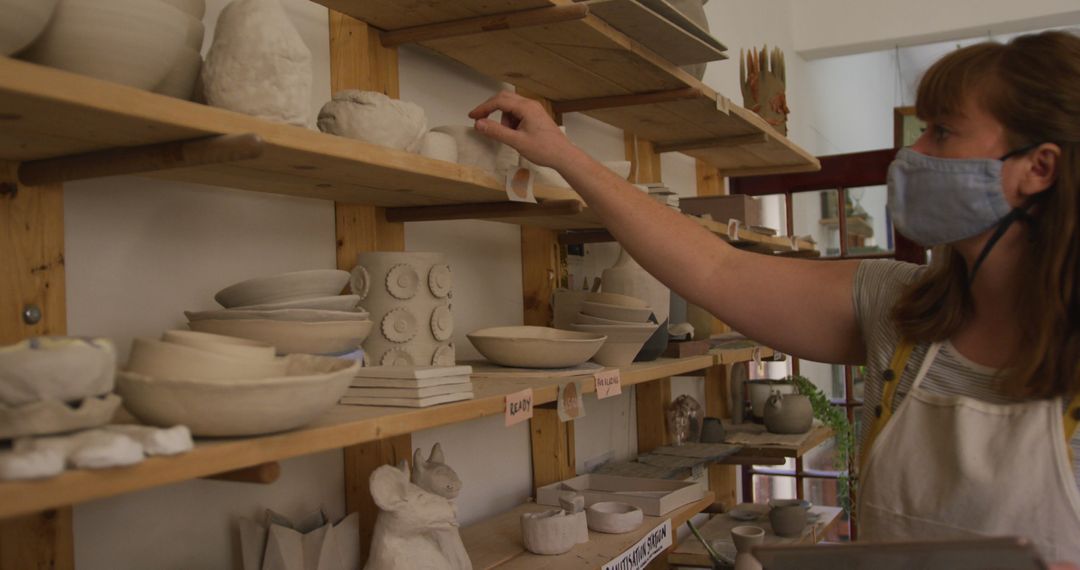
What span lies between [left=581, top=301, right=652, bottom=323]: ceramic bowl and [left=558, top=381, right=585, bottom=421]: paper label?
38cm

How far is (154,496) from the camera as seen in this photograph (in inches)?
56.3

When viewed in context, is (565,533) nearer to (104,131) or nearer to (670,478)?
(670,478)

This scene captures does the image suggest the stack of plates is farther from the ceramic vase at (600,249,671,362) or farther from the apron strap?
the ceramic vase at (600,249,671,362)

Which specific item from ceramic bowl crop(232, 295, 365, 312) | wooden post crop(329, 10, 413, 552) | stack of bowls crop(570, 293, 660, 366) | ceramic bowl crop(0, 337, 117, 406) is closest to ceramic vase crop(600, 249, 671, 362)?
stack of bowls crop(570, 293, 660, 366)

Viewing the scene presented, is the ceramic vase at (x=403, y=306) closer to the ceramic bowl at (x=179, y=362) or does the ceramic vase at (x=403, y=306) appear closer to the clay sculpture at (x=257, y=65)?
the clay sculpture at (x=257, y=65)

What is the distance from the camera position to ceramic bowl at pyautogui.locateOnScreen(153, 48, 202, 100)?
1.20 meters

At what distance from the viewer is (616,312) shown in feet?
7.06

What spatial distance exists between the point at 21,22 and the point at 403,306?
85 cm

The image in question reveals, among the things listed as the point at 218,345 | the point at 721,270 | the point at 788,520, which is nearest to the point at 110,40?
the point at 218,345

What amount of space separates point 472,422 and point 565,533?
365 millimetres

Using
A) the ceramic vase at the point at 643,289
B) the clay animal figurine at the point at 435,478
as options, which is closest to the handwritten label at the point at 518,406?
the clay animal figurine at the point at 435,478

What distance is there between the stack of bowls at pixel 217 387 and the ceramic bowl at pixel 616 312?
3.63 feet

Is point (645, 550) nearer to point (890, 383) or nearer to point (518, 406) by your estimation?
point (518, 406)

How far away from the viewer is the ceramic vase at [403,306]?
1644mm
